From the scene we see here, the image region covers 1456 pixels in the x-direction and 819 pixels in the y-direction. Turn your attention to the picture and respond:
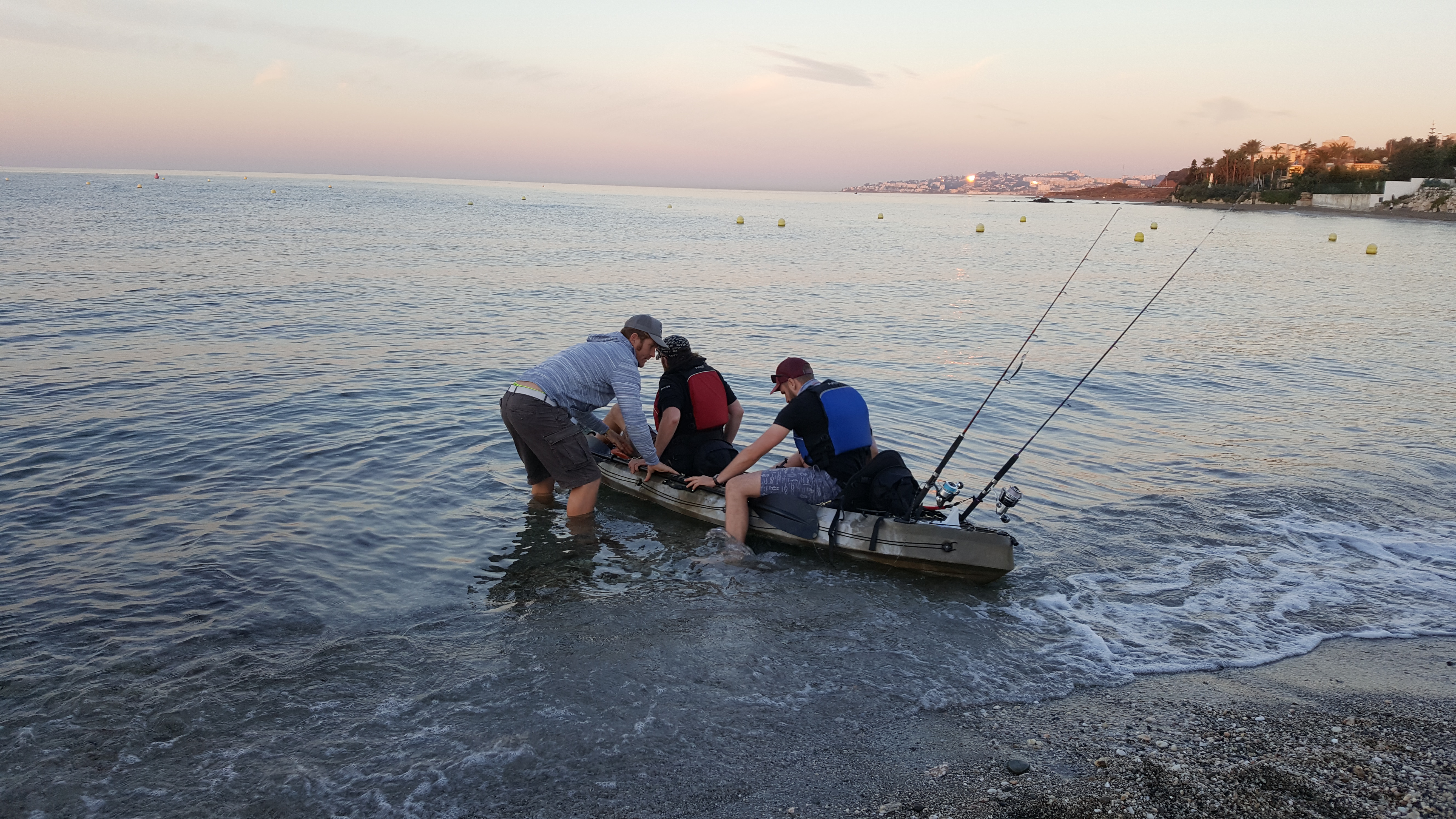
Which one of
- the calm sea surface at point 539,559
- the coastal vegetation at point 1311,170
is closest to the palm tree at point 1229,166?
the coastal vegetation at point 1311,170

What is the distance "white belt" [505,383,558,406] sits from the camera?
7414 mm

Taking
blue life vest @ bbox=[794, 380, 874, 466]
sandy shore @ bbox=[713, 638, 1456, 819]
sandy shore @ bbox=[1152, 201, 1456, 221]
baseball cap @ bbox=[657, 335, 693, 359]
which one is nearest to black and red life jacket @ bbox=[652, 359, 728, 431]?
baseball cap @ bbox=[657, 335, 693, 359]

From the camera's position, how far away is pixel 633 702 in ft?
16.6

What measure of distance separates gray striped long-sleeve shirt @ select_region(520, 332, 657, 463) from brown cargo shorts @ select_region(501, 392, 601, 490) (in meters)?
0.15

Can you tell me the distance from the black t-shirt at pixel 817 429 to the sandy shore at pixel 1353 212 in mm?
64599

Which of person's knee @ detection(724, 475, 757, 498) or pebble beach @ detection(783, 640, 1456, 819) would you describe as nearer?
pebble beach @ detection(783, 640, 1456, 819)

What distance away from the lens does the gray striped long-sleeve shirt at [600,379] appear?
24.4 feet

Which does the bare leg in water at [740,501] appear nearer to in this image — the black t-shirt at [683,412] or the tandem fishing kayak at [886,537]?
the tandem fishing kayak at [886,537]

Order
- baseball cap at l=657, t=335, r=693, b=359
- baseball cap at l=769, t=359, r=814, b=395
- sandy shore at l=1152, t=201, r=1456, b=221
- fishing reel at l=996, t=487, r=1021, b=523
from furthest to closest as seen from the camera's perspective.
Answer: sandy shore at l=1152, t=201, r=1456, b=221 < baseball cap at l=657, t=335, r=693, b=359 < baseball cap at l=769, t=359, r=814, b=395 < fishing reel at l=996, t=487, r=1021, b=523

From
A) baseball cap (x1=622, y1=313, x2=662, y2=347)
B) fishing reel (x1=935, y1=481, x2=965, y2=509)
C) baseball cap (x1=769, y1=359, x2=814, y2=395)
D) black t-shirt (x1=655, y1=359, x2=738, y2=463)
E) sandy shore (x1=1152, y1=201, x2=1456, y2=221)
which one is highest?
sandy shore (x1=1152, y1=201, x2=1456, y2=221)

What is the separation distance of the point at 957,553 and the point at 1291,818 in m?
3.13

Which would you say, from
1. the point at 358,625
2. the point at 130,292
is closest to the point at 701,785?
the point at 358,625

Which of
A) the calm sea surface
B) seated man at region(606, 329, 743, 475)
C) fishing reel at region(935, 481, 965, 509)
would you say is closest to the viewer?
the calm sea surface

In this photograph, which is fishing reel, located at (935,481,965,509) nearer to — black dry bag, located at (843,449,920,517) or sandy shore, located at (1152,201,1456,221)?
black dry bag, located at (843,449,920,517)
